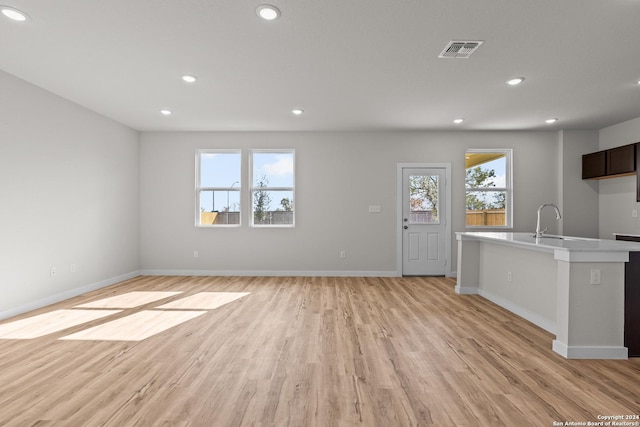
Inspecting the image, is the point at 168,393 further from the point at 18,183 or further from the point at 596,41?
the point at 596,41

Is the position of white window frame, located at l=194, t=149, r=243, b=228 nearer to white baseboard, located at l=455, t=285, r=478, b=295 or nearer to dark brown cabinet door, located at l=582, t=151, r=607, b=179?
white baseboard, located at l=455, t=285, r=478, b=295

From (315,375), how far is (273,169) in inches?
174

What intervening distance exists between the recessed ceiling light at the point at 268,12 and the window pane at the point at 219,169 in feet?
12.6

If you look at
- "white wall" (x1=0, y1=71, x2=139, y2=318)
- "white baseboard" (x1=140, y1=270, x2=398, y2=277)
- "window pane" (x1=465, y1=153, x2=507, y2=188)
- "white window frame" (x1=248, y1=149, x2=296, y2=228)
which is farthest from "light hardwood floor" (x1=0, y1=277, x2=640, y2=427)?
"window pane" (x1=465, y1=153, x2=507, y2=188)

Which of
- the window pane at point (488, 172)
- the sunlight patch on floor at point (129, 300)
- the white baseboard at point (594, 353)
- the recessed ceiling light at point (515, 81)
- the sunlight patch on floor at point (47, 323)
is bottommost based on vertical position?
the sunlight patch on floor at point (129, 300)

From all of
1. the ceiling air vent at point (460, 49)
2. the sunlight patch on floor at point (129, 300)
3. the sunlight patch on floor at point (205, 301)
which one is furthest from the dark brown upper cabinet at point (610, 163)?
the sunlight patch on floor at point (129, 300)

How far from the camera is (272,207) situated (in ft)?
19.9

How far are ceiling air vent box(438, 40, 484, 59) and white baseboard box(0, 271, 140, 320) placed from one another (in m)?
5.55

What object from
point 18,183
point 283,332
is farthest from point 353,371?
point 18,183

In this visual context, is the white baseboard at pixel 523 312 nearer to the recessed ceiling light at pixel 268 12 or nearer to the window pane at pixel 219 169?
the recessed ceiling light at pixel 268 12

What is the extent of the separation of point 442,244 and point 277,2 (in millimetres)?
5022

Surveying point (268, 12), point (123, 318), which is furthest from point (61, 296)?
point (268, 12)

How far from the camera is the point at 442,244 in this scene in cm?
590

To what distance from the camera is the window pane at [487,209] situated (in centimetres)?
596
